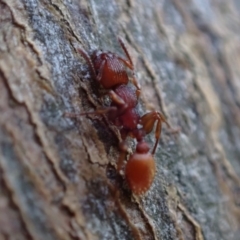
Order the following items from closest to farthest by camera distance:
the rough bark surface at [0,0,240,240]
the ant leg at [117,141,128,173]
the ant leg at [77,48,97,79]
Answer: the rough bark surface at [0,0,240,240] → the ant leg at [117,141,128,173] → the ant leg at [77,48,97,79]

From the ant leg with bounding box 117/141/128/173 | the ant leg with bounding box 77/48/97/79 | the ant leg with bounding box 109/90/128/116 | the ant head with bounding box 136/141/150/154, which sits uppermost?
the ant leg with bounding box 77/48/97/79

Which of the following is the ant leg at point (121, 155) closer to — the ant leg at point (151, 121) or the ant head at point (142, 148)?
the ant head at point (142, 148)

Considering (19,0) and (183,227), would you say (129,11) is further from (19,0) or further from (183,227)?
(183,227)

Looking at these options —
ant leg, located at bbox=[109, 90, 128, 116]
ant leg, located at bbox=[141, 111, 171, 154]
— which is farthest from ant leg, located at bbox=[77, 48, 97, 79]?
ant leg, located at bbox=[141, 111, 171, 154]

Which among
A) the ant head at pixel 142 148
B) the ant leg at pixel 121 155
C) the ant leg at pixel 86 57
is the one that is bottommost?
the ant head at pixel 142 148

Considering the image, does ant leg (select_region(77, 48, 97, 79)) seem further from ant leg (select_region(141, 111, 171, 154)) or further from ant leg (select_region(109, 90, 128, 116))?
ant leg (select_region(141, 111, 171, 154))

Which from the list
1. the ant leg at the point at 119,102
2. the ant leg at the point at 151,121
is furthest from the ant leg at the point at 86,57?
the ant leg at the point at 151,121

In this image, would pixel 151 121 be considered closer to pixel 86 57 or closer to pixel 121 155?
pixel 121 155
